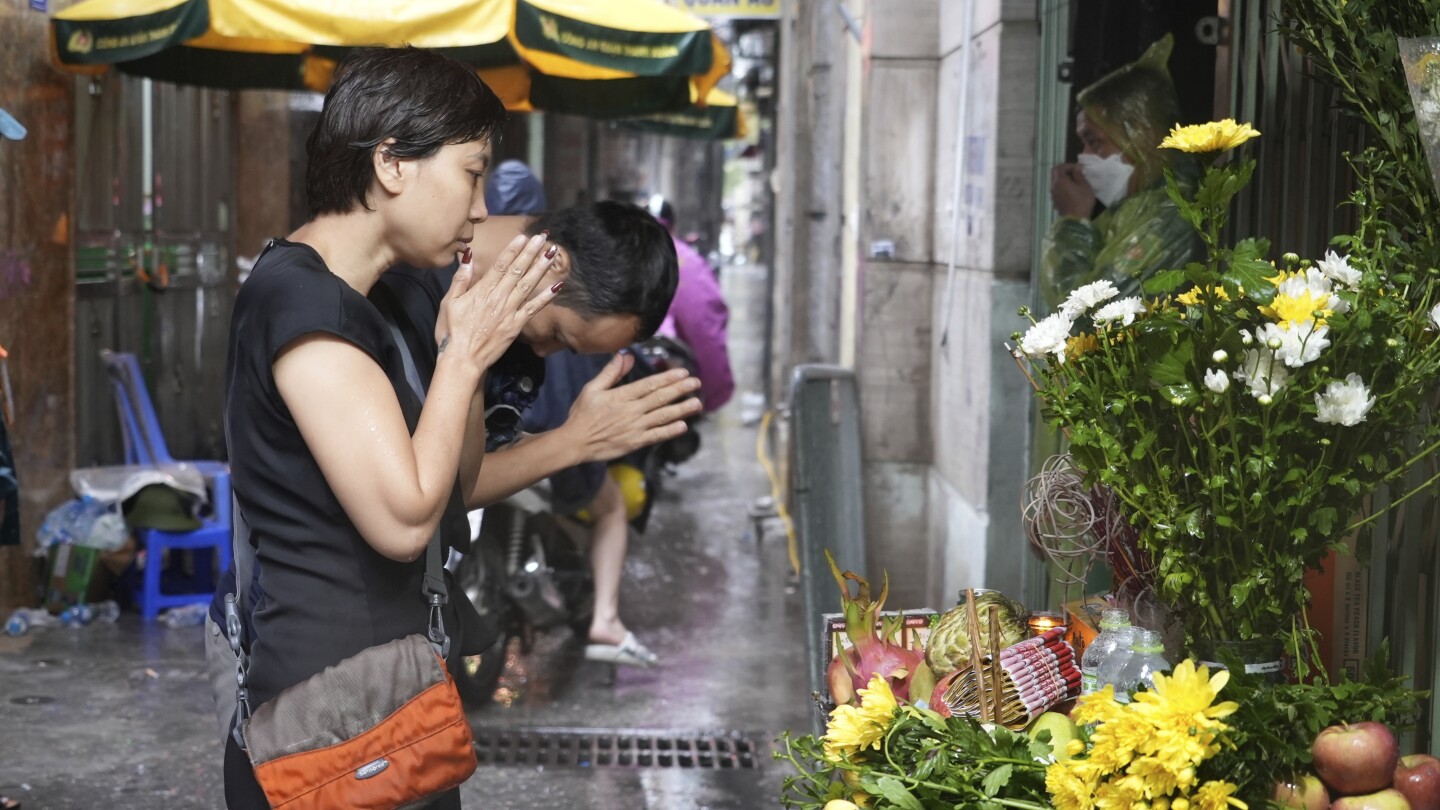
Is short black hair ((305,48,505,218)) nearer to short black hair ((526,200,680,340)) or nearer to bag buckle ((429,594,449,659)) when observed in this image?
bag buckle ((429,594,449,659))

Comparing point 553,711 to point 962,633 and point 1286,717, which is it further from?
point 1286,717

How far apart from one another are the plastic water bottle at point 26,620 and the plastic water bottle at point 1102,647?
18.6 feet

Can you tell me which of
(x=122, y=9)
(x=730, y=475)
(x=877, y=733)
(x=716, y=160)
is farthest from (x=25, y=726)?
(x=716, y=160)

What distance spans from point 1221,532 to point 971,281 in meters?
3.62

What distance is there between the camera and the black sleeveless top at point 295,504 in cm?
239

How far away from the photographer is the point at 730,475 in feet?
42.3

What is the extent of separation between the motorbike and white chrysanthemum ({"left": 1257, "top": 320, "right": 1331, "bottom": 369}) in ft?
14.1

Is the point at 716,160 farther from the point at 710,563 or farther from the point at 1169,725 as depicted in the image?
the point at 1169,725

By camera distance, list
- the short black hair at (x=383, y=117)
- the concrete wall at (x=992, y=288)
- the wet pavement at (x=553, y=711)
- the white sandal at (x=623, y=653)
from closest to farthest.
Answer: the short black hair at (x=383, y=117) → the wet pavement at (x=553, y=711) → the concrete wall at (x=992, y=288) → the white sandal at (x=623, y=653)

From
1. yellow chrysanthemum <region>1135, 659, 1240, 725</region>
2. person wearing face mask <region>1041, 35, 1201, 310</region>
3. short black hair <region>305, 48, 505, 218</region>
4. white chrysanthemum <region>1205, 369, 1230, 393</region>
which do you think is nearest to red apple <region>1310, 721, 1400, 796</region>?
yellow chrysanthemum <region>1135, 659, 1240, 725</region>

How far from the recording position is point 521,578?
657 centimetres

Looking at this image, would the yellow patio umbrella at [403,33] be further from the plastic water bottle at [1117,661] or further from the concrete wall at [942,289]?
the plastic water bottle at [1117,661]

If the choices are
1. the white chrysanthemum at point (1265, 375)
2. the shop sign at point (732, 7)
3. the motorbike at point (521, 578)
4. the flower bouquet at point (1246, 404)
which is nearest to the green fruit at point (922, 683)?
the flower bouquet at point (1246, 404)

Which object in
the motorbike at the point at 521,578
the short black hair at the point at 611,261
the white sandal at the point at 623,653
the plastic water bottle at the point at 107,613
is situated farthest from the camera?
the plastic water bottle at the point at 107,613
